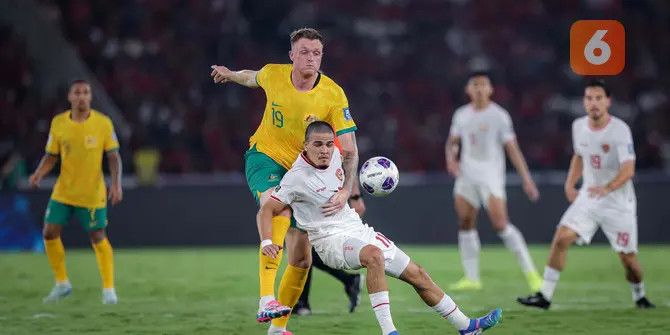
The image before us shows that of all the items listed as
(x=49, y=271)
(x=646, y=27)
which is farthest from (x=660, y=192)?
(x=49, y=271)

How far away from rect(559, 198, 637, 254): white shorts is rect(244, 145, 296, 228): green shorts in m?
3.19

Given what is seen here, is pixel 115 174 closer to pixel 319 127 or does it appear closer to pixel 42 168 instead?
pixel 42 168

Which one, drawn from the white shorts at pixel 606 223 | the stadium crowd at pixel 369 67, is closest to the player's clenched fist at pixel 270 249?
the white shorts at pixel 606 223

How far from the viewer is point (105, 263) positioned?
1163cm

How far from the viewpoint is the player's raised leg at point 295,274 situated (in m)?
8.38

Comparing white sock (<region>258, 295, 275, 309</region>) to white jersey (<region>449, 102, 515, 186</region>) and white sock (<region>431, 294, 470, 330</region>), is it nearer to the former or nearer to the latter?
white sock (<region>431, 294, 470, 330</region>)

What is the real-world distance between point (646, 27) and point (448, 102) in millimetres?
4240

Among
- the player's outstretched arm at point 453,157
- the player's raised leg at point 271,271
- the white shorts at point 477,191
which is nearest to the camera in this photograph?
the player's raised leg at point 271,271

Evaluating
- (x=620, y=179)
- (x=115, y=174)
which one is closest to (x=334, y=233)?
(x=620, y=179)

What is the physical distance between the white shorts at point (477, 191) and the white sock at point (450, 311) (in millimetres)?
5634

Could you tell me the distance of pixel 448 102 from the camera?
2211cm

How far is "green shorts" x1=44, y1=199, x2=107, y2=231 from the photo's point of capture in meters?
11.8

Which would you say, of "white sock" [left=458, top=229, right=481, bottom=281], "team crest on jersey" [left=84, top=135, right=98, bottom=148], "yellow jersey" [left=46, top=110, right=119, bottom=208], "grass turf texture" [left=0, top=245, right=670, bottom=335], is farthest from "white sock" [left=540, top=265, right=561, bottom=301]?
"team crest on jersey" [left=84, top=135, right=98, bottom=148]

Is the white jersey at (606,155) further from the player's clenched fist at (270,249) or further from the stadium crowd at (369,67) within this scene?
Answer: the stadium crowd at (369,67)
